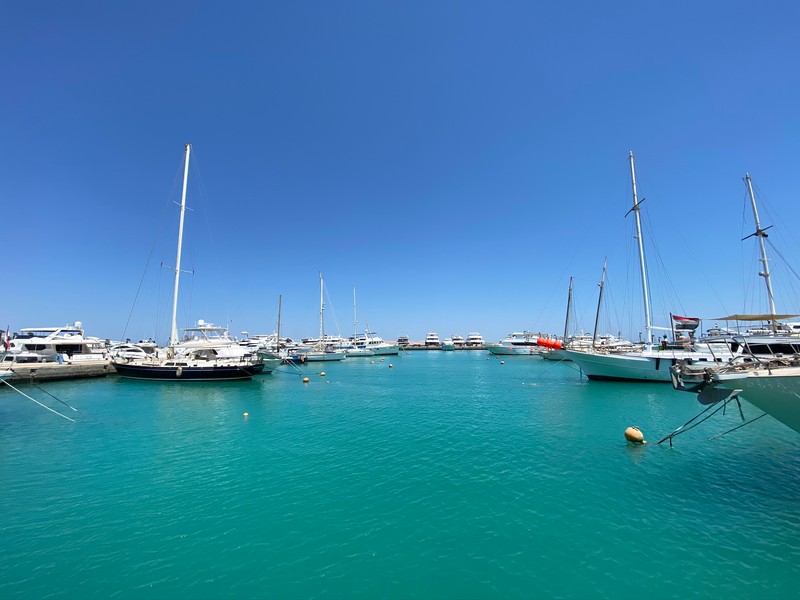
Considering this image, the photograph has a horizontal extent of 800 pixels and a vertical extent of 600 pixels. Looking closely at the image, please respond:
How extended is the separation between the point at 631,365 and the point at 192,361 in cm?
4807

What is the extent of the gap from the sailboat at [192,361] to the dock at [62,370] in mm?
2587

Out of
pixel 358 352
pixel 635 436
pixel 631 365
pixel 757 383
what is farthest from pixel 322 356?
pixel 757 383

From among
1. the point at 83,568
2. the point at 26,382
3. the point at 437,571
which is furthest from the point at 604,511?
the point at 26,382

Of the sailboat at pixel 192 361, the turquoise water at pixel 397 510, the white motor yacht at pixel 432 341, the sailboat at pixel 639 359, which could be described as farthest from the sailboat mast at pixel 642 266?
the white motor yacht at pixel 432 341

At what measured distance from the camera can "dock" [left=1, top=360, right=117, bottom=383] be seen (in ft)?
126

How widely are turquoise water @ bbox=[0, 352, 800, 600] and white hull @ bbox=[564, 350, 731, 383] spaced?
15.3 metres

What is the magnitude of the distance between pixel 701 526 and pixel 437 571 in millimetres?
7551

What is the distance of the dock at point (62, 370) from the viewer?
38.5m

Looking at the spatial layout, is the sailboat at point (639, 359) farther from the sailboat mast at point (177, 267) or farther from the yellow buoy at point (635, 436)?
the sailboat mast at point (177, 267)

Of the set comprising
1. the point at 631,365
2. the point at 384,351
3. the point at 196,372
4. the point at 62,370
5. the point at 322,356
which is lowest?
the point at 384,351

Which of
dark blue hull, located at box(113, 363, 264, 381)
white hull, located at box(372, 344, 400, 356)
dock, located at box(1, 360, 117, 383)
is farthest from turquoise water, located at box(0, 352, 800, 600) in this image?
white hull, located at box(372, 344, 400, 356)

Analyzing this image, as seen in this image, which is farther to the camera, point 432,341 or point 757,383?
point 432,341

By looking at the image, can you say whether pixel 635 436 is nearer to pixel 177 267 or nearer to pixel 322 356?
pixel 177 267

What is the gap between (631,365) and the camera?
3588 cm
